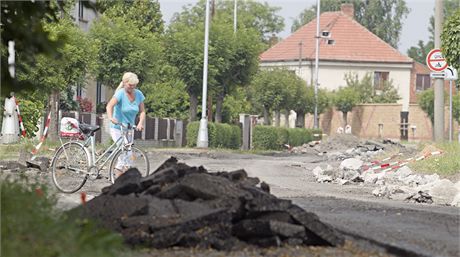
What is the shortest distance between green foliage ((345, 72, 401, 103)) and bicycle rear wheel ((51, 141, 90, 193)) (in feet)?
283

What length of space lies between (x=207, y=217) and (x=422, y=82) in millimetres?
117885

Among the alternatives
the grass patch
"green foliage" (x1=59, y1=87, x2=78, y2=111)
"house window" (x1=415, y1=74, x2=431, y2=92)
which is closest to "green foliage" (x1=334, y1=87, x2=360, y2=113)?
"house window" (x1=415, y1=74, x2=431, y2=92)

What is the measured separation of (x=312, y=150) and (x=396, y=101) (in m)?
51.5

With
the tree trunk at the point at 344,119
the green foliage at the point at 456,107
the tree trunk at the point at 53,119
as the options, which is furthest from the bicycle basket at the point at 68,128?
the tree trunk at the point at 344,119

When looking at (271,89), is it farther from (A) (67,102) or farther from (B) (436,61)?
(B) (436,61)

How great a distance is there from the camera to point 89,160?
1677 cm

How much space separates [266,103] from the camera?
76750 millimetres

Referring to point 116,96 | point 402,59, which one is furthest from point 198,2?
point 116,96

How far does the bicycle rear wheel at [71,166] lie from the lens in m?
16.5

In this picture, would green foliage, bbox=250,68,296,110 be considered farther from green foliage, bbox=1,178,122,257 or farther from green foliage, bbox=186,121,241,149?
green foliage, bbox=1,178,122,257

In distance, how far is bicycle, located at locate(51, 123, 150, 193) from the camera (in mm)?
16359

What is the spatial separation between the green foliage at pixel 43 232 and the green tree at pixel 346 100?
90.9 meters

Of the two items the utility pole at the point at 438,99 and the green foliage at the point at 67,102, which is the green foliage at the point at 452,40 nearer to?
the utility pole at the point at 438,99

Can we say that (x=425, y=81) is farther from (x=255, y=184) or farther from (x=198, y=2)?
(x=255, y=184)
